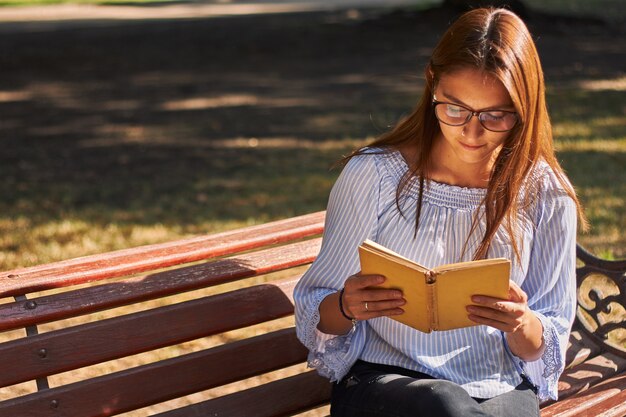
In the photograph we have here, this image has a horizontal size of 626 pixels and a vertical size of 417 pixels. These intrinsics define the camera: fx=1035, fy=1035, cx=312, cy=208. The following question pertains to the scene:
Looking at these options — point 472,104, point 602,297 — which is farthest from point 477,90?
point 602,297

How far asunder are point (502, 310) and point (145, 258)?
3.81ft

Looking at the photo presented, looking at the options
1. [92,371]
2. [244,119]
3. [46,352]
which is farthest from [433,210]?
[244,119]

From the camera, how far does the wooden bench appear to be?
2.81 m

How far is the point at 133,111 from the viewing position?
11523 mm

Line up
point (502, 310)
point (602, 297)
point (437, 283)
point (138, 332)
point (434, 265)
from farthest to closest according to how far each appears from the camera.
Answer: point (602, 297)
point (138, 332)
point (434, 265)
point (502, 310)
point (437, 283)

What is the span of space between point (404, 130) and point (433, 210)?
26 centimetres

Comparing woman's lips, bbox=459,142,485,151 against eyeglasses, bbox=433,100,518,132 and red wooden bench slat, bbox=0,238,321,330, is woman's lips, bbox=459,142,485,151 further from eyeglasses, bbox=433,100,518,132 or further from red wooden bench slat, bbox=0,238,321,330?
red wooden bench slat, bbox=0,238,321,330

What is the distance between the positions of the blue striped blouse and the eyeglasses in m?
0.26

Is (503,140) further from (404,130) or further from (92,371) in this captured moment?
(92,371)

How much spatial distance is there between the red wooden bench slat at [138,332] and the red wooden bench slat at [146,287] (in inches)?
1.9

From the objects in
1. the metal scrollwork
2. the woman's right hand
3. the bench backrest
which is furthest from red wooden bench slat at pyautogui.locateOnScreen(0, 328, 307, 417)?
the metal scrollwork

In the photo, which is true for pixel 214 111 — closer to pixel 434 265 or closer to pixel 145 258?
pixel 145 258

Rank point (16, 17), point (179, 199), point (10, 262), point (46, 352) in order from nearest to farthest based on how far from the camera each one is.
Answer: point (46, 352)
point (10, 262)
point (179, 199)
point (16, 17)

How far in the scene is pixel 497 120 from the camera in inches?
106
